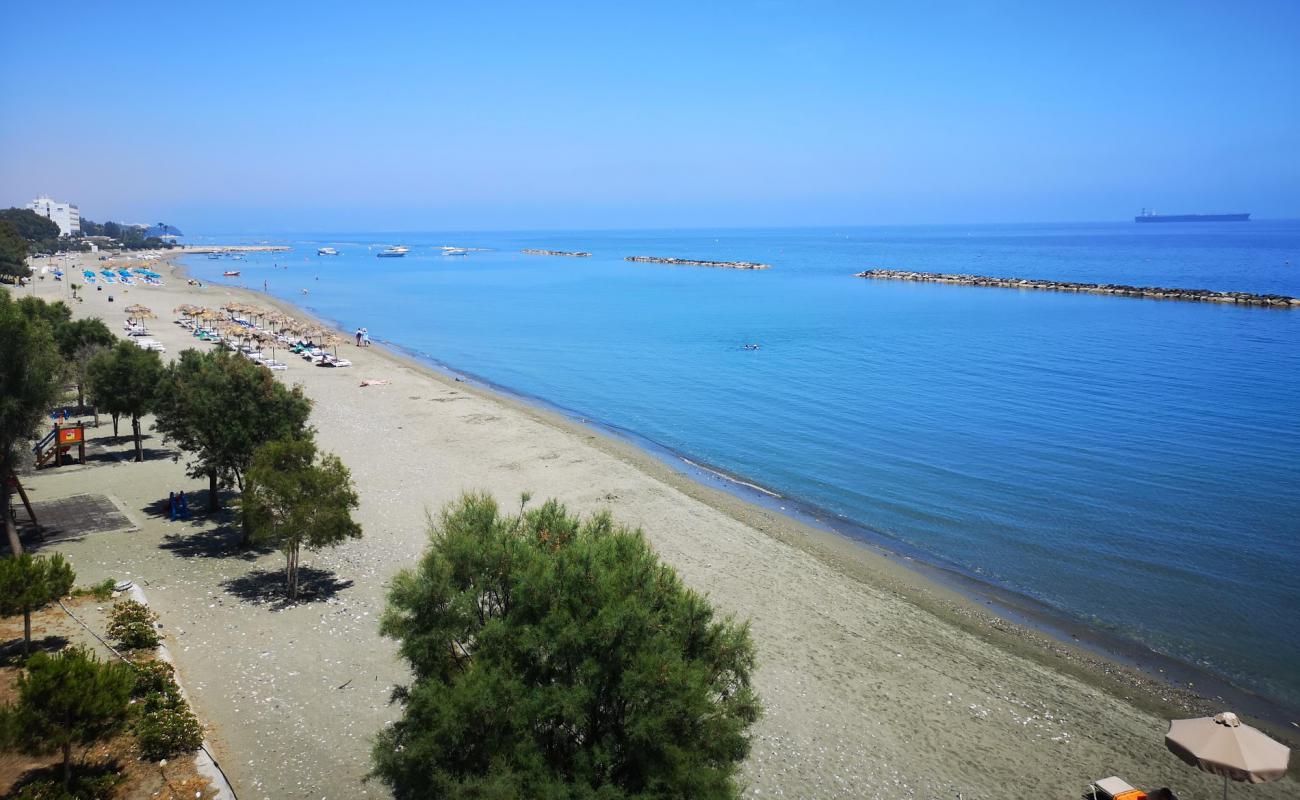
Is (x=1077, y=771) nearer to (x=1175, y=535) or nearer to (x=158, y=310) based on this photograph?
(x=1175, y=535)

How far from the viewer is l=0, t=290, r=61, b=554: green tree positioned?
16609 mm

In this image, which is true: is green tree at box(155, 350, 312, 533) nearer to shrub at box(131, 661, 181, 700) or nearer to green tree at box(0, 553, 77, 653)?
green tree at box(0, 553, 77, 653)

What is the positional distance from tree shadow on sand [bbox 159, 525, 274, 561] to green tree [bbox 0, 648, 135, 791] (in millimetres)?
9984

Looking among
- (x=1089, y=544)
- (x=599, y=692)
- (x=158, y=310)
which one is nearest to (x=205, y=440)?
(x=599, y=692)

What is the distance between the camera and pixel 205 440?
20672mm

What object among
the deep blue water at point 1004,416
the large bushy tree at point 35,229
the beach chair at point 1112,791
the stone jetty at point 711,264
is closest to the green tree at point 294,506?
the beach chair at point 1112,791

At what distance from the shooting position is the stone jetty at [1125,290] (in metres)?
83.9

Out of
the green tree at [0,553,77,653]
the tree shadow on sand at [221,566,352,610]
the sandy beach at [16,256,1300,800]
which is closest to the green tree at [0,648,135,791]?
the sandy beach at [16,256,1300,800]

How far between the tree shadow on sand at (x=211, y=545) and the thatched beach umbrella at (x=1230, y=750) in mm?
19682

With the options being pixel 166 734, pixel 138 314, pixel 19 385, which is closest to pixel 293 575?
pixel 166 734

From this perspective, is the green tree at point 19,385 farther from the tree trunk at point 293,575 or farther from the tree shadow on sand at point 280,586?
the tree trunk at point 293,575

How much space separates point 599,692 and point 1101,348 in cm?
6135

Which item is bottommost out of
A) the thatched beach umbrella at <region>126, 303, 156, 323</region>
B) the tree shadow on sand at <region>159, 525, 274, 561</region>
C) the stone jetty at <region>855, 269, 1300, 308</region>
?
the tree shadow on sand at <region>159, 525, 274, 561</region>

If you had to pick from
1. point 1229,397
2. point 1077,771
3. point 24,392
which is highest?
point 24,392
